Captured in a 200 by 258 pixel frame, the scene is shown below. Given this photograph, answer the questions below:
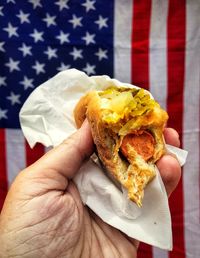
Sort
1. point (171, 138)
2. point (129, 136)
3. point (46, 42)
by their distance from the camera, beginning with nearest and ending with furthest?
point (129, 136), point (171, 138), point (46, 42)

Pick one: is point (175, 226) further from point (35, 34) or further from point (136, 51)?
point (35, 34)

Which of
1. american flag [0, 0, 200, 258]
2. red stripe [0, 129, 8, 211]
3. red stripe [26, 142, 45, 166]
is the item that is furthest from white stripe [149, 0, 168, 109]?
red stripe [0, 129, 8, 211]

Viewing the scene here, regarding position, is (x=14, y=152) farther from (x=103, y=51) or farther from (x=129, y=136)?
(x=129, y=136)

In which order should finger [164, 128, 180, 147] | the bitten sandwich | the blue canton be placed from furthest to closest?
the blue canton < finger [164, 128, 180, 147] < the bitten sandwich

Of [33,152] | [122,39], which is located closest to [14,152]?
[33,152]

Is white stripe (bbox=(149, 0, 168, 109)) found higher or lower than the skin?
higher

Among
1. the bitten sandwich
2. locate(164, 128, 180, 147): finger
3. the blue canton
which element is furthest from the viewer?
the blue canton

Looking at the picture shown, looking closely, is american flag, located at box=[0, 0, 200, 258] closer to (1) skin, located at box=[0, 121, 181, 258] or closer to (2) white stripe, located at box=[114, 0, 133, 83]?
(2) white stripe, located at box=[114, 0, 133, 83]
